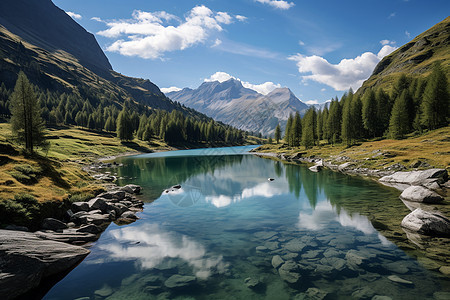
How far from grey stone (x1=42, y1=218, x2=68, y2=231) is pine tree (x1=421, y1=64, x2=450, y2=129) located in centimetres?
10924

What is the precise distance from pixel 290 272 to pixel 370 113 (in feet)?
355

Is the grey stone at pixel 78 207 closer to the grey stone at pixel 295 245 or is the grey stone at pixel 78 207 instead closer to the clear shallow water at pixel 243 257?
the clear shallow water at pixel 243 257

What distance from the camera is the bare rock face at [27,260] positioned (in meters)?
12.7

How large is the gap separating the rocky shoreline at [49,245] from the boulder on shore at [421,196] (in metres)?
37.3

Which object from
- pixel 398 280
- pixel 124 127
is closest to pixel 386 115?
pixel 398 280

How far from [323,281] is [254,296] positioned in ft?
15.4

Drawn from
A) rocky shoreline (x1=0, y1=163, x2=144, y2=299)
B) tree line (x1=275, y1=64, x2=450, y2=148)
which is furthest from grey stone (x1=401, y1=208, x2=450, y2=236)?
tree line (x1=275, y1=64, x2=450, y2=148)

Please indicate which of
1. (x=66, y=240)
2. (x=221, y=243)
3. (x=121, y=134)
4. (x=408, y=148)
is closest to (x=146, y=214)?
(x=66, y=240)

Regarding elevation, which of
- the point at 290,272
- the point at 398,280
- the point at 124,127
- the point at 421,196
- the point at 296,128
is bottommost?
the point at 290,272

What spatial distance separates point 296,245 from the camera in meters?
19.6

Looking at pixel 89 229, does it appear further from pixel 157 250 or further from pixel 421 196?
pixel 421 196

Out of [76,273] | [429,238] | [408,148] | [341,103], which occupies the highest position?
[341,103]

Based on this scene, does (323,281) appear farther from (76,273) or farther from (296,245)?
(76,273)

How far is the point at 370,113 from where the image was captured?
101 metres
